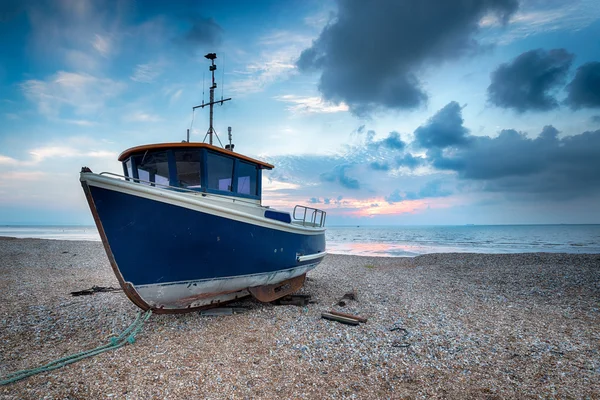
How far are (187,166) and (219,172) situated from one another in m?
0.67

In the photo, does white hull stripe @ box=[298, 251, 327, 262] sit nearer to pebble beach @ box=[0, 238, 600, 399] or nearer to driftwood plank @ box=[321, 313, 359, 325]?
pebble beach @ box=[0, 238, 600, 399]

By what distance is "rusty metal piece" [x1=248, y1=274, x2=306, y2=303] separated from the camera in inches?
266

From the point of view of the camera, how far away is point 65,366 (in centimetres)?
405

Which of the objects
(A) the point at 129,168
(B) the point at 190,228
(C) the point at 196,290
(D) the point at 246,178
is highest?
(A) the point at 129,168

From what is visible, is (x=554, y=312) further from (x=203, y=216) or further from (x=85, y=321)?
(x=85, y=321)

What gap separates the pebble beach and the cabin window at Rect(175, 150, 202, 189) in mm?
2869

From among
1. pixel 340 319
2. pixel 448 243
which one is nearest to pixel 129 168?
pixel 340 319

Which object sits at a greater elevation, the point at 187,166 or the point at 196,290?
the point at 187,166

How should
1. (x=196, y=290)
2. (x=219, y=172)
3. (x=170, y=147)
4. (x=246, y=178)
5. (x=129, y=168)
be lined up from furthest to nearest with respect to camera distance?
(x=246, y=178) → (x=129, y=168) → (x=219, y=172) → (x=170, y=147) → (x=196, y=290)

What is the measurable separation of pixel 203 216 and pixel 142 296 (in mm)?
1745

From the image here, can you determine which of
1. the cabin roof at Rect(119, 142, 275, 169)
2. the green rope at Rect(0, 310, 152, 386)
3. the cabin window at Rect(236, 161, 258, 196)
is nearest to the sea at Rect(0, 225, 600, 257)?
the cabin window at Rect(236, 161, 258, 196)

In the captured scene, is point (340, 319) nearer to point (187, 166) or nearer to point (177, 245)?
point (177, 245)

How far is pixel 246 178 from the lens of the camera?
7.03 m

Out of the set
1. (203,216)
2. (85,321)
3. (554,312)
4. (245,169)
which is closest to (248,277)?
(203,216)
